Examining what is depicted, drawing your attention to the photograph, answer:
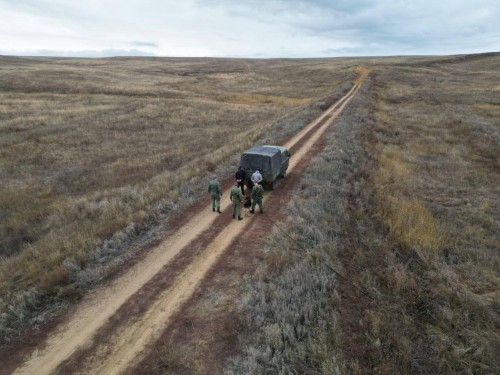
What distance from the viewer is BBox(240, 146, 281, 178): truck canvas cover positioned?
1616cm

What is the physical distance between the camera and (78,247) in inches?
437

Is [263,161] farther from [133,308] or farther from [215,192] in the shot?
[133,308]

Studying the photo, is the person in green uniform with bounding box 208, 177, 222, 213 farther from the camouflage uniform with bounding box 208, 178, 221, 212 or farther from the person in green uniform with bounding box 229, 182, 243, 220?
the person in green uniform with bounding box 229, 182, 243, 220

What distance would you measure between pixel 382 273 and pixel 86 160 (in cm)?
2373

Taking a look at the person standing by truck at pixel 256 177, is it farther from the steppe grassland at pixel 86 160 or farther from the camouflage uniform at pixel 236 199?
the steppe grassland at pixel 86 160

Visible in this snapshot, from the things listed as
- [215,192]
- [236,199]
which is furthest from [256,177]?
[236,199]

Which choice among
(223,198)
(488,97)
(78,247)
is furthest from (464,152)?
(488,97)

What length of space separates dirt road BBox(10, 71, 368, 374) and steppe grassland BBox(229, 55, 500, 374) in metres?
1.81

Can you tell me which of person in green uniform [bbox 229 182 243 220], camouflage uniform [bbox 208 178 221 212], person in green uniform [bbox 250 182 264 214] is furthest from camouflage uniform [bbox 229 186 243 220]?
camouflage uniform [bbox 208 178 221 212]

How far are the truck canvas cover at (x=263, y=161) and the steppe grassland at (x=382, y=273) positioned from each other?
6.05 feet

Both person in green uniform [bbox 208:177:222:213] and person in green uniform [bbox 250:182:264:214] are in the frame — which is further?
person in green uniform [bbox 208:177:222:213]

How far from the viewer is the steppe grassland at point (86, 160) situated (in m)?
11.1

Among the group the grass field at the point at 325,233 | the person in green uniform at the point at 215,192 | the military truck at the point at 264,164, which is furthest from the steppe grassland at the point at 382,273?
the person in green uniform at the point at 215,192

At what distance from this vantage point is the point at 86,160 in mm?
27125
